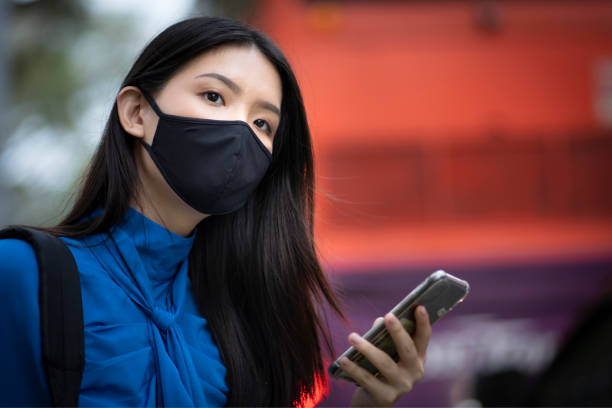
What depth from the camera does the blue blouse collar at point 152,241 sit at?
4.32ft

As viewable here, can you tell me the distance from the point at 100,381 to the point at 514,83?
17.3 ft

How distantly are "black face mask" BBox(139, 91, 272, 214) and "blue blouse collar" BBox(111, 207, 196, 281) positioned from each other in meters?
0.09

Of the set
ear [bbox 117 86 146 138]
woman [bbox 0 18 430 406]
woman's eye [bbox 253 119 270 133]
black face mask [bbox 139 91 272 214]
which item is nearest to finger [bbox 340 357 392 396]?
woman [bbox 0 18 430 406]

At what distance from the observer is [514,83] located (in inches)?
221

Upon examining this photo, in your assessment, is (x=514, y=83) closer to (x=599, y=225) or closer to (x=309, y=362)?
(x=599, y=225)

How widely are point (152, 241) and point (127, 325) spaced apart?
0.21 meters

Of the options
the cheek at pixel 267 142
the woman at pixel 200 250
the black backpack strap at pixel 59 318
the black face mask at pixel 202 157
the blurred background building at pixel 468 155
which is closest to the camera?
the black backpack strap at pixel 59 318

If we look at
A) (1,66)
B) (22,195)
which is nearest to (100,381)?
(1,66)

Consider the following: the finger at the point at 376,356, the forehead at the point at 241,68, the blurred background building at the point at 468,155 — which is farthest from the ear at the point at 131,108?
the blurred background building at the point at 468,155

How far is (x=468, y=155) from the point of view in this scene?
17.9ft

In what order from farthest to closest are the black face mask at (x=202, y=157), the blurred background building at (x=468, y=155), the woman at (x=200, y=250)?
1. the blurred background building at (x=468, y=155)
2. the black face mask at (x=202, y=157)
3. the woman at (x=200, y=250)

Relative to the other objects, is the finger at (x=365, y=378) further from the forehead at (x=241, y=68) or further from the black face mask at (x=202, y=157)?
the forehead at (x=241, y=68)

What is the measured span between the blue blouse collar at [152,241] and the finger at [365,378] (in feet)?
1.49

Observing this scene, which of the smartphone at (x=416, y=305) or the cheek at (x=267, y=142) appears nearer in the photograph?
the smartphone at (x=416, y=305)
